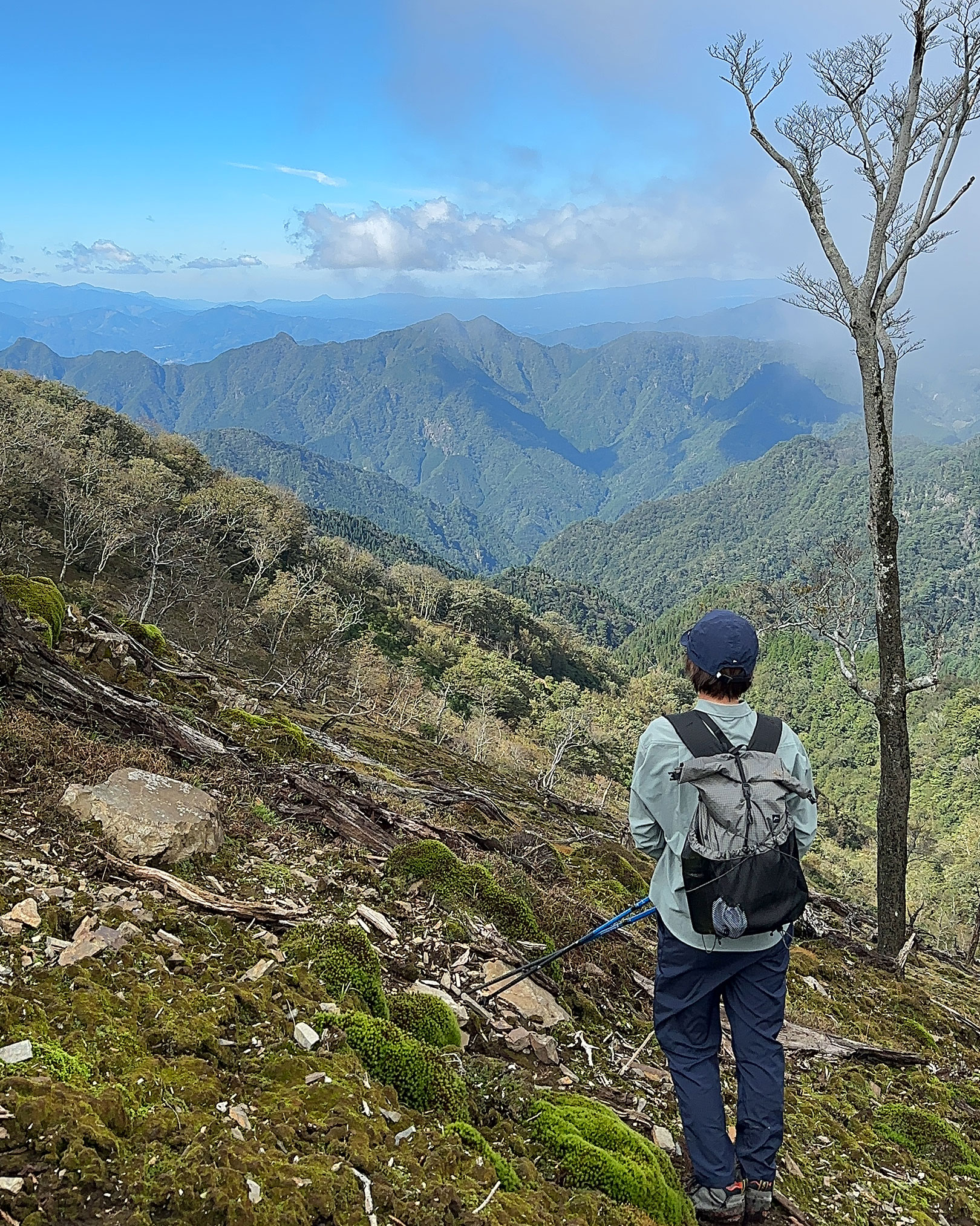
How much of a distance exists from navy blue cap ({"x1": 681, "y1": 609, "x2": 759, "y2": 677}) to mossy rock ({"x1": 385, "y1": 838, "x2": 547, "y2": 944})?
2.67 metres

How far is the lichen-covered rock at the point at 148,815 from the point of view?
419 cm

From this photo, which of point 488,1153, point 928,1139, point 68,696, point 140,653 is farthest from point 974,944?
point 68,696

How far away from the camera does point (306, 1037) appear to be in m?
3.02

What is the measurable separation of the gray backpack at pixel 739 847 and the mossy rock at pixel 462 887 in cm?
213

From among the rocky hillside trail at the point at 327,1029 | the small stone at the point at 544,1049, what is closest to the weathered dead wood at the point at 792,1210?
the rocky hillside trail at the point at 327,1029

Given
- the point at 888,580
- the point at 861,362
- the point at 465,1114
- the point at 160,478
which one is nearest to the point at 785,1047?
the point at 465,1114

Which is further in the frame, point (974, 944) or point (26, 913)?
point (974, 944)

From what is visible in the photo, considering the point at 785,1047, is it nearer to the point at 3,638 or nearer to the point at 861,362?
the point at 3,638

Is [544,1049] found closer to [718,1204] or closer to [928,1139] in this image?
[718,1204]

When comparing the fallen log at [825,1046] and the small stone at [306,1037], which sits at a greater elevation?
the small stone at [306,1037]

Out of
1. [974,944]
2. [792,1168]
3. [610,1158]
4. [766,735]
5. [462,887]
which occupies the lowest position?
[974,944]

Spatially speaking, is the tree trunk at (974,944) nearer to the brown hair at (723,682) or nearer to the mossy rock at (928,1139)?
the mossy rock at (928,1139)

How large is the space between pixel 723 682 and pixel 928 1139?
12.1 ft

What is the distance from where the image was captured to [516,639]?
97.5m
